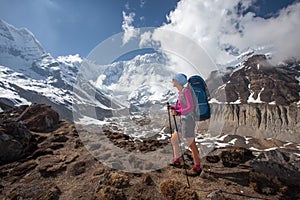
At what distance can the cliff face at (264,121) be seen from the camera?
445 ft

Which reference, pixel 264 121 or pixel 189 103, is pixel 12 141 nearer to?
pixel 189 103

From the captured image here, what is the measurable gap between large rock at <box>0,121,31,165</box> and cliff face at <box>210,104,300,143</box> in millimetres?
128214

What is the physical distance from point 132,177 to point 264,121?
160192 mm

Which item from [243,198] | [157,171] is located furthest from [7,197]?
[243,198]

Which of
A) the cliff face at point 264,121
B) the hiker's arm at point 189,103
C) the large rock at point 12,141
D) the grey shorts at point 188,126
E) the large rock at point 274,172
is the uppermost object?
the hiker's arm at point 189,103

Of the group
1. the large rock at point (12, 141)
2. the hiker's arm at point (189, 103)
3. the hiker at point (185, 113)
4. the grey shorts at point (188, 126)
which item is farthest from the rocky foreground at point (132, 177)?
the hiker's arm at point (189, 103)

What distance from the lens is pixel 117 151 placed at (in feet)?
44.3

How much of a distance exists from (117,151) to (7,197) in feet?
21.7

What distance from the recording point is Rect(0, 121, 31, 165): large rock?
1178cm

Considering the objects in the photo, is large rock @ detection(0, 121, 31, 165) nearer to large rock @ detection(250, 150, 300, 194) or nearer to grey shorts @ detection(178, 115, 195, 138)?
grey shorts @ detection(178, 115, 195, 138)

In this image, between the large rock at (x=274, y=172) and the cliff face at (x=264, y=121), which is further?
the cliff face at (x=264, y=121)

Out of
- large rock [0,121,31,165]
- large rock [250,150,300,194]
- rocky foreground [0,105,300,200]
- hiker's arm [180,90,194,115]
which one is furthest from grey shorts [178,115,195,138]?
large rock [0,121,31,165]

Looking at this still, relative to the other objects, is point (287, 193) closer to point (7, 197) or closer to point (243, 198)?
point (243, 198)

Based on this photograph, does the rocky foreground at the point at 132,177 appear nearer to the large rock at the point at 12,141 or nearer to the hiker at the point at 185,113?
the large rock at the point at 12,141
